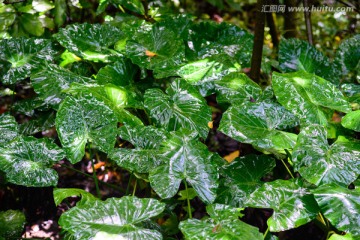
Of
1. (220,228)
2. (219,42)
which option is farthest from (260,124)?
(219,42)

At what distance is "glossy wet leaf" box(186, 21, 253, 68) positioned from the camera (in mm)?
1689

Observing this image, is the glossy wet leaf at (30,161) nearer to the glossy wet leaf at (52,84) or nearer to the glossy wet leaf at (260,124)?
the glossy wet leaf at (52,84)

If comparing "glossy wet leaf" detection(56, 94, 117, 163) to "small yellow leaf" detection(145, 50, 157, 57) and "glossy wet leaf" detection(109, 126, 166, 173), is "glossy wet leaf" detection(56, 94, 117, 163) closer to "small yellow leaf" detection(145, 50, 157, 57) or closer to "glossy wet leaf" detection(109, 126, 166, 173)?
"glossy wet leaf" detection(109, 126, 166, 173)

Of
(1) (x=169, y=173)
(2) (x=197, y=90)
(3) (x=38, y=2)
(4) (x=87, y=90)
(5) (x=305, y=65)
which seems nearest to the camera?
(1) (x=169, y=173)

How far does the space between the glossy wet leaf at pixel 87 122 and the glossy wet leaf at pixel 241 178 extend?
351 millimetres

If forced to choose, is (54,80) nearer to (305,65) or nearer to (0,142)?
(0,142)

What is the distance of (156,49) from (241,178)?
573mm

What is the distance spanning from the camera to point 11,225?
1596 millimetres

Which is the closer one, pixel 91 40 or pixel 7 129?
pixel 7 129

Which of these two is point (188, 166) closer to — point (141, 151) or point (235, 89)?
point (141, 151)

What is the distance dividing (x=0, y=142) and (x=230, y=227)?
79 centimetres

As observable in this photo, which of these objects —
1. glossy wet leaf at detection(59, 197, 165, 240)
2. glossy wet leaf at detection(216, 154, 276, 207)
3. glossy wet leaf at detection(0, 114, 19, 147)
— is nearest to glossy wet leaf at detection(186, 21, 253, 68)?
glossy wet leaf at detection(216, 154, 276, 207)

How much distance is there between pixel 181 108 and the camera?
4.45 ft

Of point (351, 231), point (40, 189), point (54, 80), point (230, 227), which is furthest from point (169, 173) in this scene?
point (40, 189)
